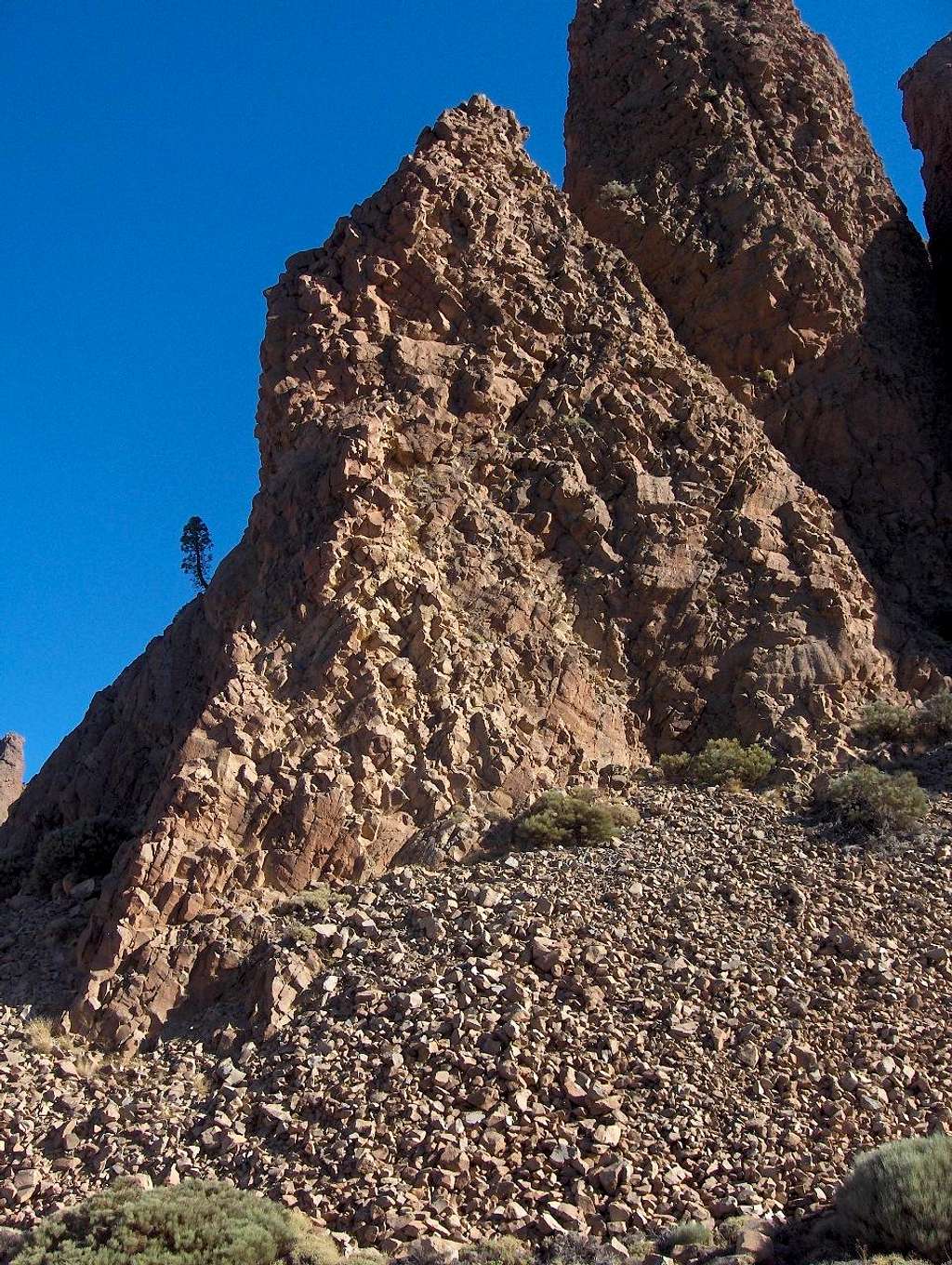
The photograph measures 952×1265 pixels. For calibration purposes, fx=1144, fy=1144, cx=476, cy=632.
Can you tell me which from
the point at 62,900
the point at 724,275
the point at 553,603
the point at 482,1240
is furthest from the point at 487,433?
the point at 482,1240

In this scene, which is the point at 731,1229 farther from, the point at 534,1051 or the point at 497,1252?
the point at 534,1051

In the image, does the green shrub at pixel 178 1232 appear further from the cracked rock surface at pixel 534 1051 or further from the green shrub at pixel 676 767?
the green shrub at pixel 676 767

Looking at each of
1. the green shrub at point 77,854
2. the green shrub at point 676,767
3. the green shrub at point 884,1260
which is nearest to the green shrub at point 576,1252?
the green shrub at point 884,1260

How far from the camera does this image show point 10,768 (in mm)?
52250

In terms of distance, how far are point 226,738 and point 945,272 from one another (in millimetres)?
22822

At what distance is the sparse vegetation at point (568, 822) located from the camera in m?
15.7

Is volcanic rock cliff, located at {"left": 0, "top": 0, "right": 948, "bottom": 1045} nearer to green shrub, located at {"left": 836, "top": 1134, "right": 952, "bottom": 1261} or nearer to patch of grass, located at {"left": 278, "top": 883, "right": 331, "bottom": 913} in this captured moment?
patch of grass, located at {"left": 278, "top": 883, "right": 331, "bottom": 913}

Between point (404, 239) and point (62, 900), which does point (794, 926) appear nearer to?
point (62, 900)

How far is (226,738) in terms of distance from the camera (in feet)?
51.8

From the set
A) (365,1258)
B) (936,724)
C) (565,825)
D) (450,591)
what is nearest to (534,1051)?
(365,1258)

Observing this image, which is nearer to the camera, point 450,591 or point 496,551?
point 450,591

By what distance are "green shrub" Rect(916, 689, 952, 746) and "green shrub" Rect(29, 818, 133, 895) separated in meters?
12.5

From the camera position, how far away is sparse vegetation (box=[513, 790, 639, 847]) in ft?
51.4

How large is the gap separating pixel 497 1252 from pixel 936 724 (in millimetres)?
11839
